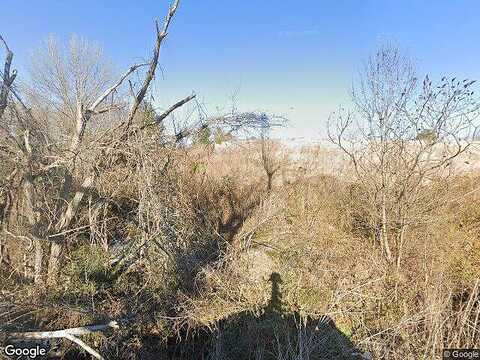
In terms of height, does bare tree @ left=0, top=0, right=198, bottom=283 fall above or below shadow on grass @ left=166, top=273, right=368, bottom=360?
above

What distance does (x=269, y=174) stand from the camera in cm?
983

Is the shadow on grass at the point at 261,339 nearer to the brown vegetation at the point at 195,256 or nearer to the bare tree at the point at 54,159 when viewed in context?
the brown vegetation at the point at 195,256

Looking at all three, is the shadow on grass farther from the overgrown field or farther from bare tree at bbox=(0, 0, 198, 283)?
bare tree at bbox=(0, 0, 198, 283)

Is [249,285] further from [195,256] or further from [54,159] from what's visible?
[54,159]

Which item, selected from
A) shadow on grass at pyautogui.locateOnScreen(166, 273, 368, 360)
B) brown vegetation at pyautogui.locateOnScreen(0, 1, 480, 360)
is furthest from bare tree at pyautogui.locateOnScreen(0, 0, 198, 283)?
shadow on grass at pyautogui.locateOnScreen(166, 273, 368, 360)

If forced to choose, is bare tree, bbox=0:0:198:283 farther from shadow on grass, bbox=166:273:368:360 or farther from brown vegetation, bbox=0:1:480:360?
shadow on grass, bbox=166:273:368:360

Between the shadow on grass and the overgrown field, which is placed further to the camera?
the shadow on grass

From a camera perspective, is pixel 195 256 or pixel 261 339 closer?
pixel 261 339

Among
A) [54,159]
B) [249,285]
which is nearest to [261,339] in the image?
[249,285]

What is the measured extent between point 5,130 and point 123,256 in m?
2.44

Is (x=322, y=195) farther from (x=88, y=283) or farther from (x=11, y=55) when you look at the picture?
(x=11, y=55)

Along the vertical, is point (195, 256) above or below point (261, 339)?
above

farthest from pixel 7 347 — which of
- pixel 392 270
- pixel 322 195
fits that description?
pixel 322 195

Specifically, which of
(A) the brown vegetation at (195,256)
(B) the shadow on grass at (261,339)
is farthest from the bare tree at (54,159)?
(B) the shadow on grass at (261,339)
